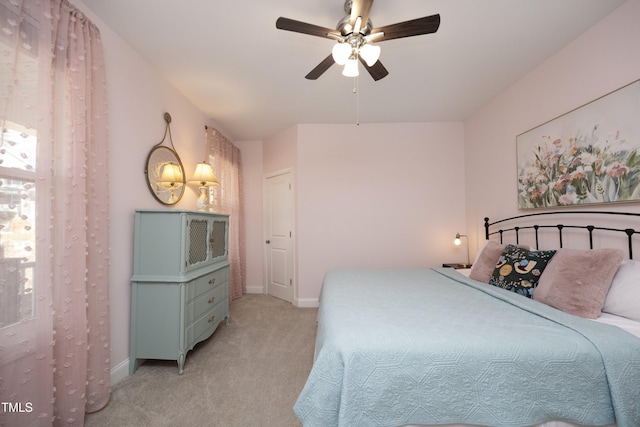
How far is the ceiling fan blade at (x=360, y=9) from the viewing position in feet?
4.40

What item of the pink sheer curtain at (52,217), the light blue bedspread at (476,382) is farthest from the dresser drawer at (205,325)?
the light blue bedspread at (476,382)

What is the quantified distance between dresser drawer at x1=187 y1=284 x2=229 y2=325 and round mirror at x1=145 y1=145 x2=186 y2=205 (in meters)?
1.01

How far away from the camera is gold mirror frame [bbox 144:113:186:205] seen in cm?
233

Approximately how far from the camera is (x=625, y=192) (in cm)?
167

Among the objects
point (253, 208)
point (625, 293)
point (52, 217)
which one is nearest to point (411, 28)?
point (625, 293)

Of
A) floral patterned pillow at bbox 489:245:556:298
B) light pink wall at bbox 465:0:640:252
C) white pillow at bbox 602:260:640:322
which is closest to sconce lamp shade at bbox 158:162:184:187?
floral patterned pillow at bbox 489:245:556:298

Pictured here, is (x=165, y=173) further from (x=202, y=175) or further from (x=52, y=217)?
(x=52, y=217)

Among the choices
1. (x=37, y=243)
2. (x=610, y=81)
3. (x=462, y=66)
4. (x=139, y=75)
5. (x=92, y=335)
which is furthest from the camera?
(x=462, y=66)

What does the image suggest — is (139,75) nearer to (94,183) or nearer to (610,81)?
(94,183)

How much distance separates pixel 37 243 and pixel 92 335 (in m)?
0.71

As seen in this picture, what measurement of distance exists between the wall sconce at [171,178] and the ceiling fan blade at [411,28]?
7.19 ft

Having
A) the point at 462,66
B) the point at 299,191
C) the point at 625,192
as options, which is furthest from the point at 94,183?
the point at 625,192

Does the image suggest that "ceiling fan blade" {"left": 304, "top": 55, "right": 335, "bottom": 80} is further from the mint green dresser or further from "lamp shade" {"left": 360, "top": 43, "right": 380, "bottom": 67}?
the mint green dresser

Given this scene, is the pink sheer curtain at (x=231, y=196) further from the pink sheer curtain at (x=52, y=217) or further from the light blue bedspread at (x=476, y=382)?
the light blue bedspread at (x=476, y=382)
